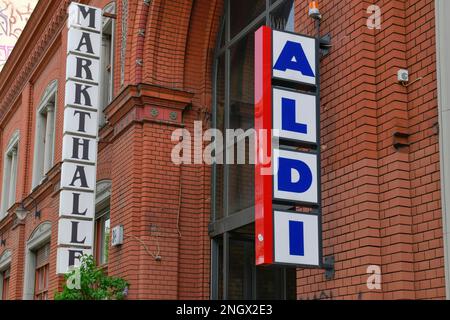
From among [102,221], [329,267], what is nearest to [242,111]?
[102,221]

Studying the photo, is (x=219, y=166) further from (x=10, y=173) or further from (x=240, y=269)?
(x=10, y=173)

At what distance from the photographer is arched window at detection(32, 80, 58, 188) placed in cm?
1659

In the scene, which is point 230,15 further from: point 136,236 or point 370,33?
point 370,33

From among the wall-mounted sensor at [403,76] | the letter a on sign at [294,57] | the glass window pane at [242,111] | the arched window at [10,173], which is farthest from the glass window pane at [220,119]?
the arched window at [10,173]

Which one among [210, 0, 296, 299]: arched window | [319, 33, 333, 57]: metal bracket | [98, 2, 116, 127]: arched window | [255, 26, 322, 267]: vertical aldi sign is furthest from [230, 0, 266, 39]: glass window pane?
[255, 26, 322, 267]: vertical aldi sign

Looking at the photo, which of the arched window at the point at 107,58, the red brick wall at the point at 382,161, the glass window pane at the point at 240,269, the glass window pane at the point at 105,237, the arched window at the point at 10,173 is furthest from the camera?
the arched window at the point at 10,173

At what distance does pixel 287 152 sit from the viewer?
670 centimetres

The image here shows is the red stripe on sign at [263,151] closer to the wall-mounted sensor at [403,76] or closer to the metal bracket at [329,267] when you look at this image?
the metal bracket at [329,267]

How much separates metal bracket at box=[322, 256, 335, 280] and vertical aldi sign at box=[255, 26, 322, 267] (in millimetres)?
173

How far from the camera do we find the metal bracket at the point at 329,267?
6750mm

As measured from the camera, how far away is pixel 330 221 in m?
6.91

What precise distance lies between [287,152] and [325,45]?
122cm

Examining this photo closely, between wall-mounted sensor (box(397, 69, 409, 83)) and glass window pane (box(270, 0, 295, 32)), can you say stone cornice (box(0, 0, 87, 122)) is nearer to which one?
glass window pane (box(270, 0, 295, 32))

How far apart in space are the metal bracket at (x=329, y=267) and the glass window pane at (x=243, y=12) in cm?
422
